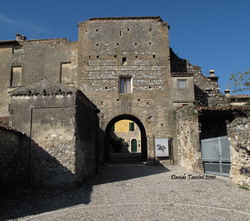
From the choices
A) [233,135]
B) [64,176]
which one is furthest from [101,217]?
[233,135]

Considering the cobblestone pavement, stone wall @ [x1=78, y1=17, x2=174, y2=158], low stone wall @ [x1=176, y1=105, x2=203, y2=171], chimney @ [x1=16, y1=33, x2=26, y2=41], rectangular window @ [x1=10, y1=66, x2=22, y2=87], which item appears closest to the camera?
the cobblestone pavement

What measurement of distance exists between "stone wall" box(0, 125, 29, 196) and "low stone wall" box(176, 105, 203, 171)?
7976 millimetres

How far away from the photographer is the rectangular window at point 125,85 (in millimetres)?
16984

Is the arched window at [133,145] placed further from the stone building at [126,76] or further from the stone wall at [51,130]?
the stone wall at [51,130]

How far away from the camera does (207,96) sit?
59.1ft

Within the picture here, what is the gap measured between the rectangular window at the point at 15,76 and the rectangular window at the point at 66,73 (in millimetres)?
3149

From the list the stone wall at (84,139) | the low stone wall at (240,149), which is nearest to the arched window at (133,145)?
the stone wall at (84,139)

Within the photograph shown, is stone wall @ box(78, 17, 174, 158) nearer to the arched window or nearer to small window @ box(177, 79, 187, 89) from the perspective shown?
small window @ box(177, 79, 187, 89)

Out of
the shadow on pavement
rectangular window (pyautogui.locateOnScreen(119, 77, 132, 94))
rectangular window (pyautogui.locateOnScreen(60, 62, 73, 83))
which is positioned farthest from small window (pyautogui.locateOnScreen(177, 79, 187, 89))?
the shadow on pavement

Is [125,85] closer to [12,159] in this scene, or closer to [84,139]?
[84,139]

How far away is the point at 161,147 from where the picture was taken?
614 inches

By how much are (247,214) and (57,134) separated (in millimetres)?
6395

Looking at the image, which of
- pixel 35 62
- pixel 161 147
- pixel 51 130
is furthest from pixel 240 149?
pixel 35 62

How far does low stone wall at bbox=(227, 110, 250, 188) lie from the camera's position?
295 inches
